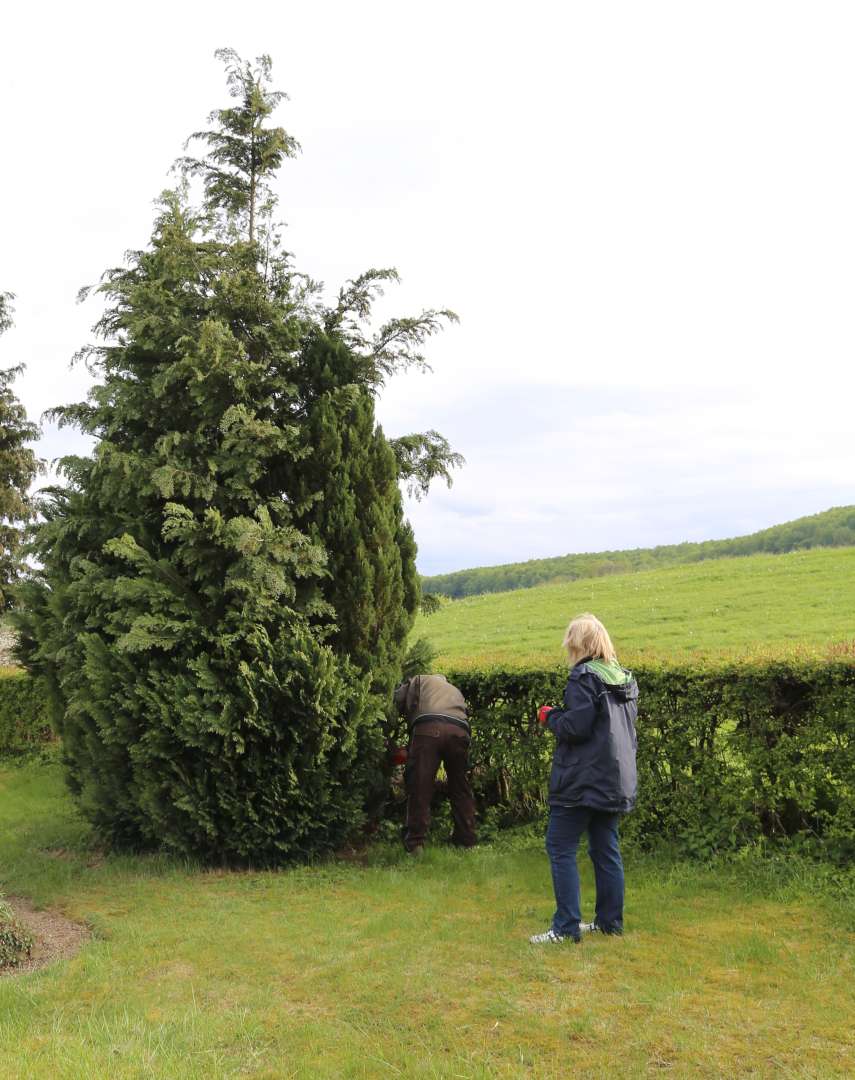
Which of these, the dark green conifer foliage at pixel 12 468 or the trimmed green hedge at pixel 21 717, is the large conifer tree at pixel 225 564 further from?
the dark green conifer foliage at pixel 12 468

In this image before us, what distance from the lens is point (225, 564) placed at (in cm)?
827

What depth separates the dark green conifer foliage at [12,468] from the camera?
23.4m

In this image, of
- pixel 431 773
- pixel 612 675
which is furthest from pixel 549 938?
pixel 431 773

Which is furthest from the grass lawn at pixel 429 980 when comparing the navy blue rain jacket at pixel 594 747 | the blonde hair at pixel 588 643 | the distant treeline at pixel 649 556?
the distant treeline at pixel 649 556

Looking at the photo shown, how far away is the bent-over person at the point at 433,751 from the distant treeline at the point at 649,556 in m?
55.0

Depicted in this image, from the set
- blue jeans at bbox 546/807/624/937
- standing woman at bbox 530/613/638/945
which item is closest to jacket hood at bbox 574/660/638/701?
standing woman at bbox 530/613/638/945

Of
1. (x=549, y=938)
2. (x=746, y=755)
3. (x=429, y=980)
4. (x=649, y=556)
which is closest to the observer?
(x=429, y=980)

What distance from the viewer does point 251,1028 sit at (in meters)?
4.54

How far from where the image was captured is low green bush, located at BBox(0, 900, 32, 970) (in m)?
5.78

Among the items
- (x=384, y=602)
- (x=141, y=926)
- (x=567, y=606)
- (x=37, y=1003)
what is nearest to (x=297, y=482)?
(x=384, y=602)

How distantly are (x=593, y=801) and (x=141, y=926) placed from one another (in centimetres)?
341

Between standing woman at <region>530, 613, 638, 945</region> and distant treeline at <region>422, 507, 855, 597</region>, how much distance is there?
2249 inches

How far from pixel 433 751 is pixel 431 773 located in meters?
0.21

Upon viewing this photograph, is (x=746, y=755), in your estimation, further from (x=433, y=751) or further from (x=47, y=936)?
(x=47, y=936)
